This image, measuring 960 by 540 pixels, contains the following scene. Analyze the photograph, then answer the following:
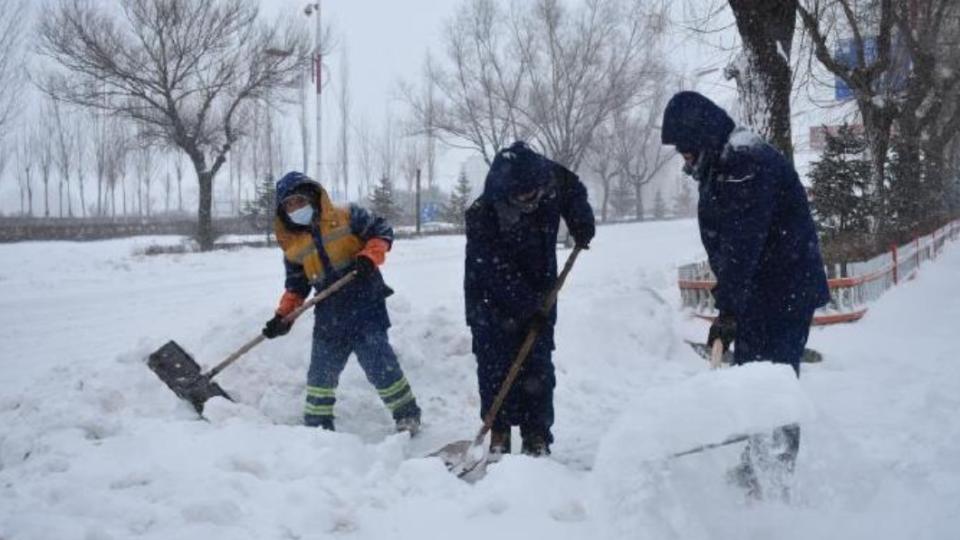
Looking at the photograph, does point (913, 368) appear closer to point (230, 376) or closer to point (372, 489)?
point (372, 489)

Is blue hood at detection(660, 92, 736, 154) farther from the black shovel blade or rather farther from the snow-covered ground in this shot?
the black shovel blade

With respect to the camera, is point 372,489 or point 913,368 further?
point 913,368

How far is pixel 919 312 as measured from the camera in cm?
830

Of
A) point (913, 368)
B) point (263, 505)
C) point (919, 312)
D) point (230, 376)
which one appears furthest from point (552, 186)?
point (919, 312)

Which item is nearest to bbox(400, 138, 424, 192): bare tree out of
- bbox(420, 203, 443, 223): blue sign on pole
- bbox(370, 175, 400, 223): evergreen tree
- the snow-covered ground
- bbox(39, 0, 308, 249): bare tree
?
bbox(420, 203, 443, 223): blue sign on pole

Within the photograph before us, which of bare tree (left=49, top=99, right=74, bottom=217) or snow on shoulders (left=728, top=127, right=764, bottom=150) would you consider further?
bare tree (left=49, top=99, right=74, bottom=217)

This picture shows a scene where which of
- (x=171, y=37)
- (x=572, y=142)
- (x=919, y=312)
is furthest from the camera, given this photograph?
(x=572, y=142)

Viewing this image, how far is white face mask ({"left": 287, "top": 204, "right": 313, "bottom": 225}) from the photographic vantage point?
13.2 feet

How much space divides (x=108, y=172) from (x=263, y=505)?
46.9 meters

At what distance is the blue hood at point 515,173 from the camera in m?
3.39

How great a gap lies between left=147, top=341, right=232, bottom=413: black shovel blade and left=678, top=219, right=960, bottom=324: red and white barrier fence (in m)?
5.07

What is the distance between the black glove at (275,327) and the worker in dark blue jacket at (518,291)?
125 centimetres

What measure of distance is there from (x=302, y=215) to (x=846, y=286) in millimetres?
6655

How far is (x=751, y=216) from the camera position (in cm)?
275
